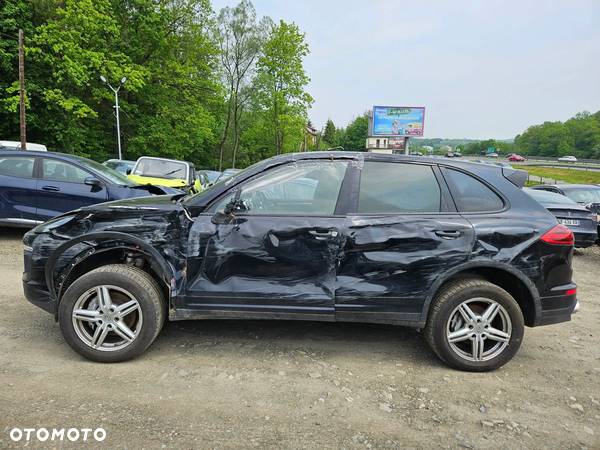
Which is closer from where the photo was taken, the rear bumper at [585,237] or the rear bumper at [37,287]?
the rear bumper at [37,287]

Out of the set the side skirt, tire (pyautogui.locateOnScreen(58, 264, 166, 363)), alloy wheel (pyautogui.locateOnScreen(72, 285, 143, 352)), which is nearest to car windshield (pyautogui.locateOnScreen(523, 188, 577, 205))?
the side skirt

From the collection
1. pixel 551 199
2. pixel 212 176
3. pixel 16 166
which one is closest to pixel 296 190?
pixel 16 166

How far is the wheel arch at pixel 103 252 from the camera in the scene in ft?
9.93

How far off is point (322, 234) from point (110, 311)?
1787mm

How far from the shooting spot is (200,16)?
29656 millimetres

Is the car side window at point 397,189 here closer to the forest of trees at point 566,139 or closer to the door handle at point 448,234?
the door handle at point 448,234

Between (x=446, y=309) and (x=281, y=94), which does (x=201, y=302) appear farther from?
(x=281, y=94)

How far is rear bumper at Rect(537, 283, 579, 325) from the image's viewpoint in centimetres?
310

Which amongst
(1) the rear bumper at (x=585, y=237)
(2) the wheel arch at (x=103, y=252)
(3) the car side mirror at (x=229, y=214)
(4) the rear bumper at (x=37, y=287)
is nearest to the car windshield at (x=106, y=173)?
(4) the rear bumper at (x=37, y=287)

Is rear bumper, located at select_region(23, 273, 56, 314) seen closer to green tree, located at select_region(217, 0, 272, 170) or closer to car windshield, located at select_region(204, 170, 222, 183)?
car windshield, located at select_region(204, 170, 222, 183)

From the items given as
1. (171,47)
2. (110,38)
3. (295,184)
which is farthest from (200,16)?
(295,184)

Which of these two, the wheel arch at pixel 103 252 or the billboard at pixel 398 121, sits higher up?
the billboard at pixel 398 121

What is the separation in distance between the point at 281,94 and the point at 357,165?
3382 cm

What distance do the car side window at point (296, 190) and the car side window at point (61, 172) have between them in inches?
201
